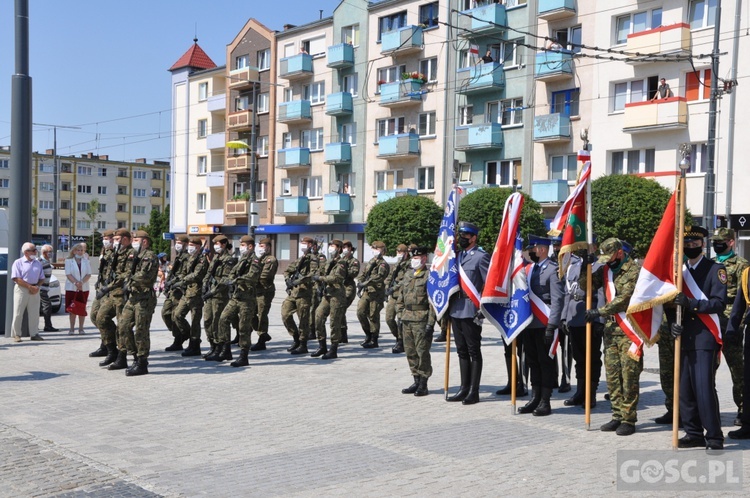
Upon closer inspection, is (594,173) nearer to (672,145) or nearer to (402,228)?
(672,145)

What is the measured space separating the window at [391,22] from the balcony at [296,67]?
574 centimetres

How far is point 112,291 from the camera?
12.4 meters

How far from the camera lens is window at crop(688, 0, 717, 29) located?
1292 inches

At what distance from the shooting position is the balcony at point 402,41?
43938 mm

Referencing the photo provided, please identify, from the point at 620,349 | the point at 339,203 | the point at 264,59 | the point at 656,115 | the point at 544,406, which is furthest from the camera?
the point at 264,59

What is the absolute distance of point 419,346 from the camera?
1035 centimetres

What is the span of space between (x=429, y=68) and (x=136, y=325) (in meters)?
34.7

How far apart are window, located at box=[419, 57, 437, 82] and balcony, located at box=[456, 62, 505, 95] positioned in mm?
2168

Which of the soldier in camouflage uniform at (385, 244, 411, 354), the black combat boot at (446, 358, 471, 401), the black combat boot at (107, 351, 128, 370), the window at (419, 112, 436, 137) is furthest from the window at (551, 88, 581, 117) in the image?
the black combat boot at (446, 358, 471, 401)

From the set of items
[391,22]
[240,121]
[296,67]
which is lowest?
[240,121]

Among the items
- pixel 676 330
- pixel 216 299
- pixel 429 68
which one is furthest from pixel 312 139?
pixel 676 330

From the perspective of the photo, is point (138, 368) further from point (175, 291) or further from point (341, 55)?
point (341, 55)

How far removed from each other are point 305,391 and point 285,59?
43.5 metres

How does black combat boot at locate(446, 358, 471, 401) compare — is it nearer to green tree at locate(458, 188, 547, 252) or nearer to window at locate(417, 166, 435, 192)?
green tree at locate(458, 188, 547, 252)
